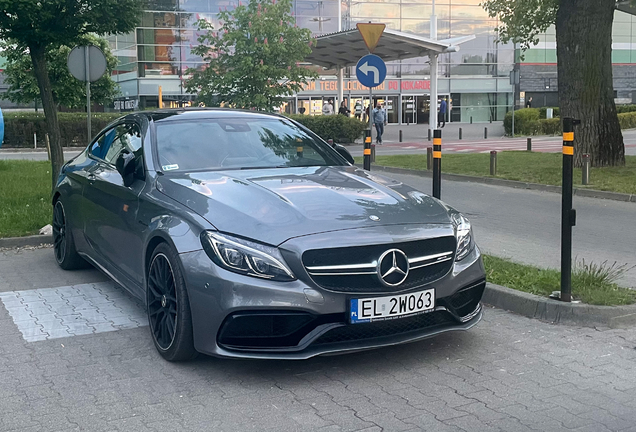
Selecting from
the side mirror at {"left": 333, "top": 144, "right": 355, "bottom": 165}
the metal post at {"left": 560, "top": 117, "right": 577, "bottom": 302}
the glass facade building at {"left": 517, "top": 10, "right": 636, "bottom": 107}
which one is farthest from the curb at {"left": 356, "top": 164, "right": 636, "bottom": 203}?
the glass facade building at {"left": 517, "top": 10, "right": 636, "bottom": 107}

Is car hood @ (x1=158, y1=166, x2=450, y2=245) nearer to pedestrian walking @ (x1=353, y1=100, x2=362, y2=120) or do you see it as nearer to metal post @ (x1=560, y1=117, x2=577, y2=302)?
metal post @ (x1=560, y1=117, x2=577, y2=302)

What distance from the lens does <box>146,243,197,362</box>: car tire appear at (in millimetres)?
4395

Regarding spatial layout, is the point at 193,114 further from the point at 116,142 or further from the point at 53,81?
the point at 53,81

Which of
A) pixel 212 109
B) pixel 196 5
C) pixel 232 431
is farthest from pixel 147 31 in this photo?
pixel 232 431

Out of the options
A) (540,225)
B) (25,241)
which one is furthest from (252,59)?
(25,241)

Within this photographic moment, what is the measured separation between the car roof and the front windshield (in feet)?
0.25

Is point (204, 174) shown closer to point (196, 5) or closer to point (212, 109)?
point (212, 109)

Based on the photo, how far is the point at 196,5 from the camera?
47.4 m

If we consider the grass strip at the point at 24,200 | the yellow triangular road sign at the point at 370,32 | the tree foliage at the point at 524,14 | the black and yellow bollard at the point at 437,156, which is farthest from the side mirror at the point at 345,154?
the tree foliage at the point at 524,14

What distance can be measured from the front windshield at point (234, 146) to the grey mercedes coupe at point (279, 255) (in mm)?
16

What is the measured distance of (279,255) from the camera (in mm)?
4141

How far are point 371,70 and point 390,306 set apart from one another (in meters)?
9.71

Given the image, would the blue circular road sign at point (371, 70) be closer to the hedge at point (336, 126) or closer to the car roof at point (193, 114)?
the car roof at point (193, 114)

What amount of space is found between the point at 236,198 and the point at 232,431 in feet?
5.07
